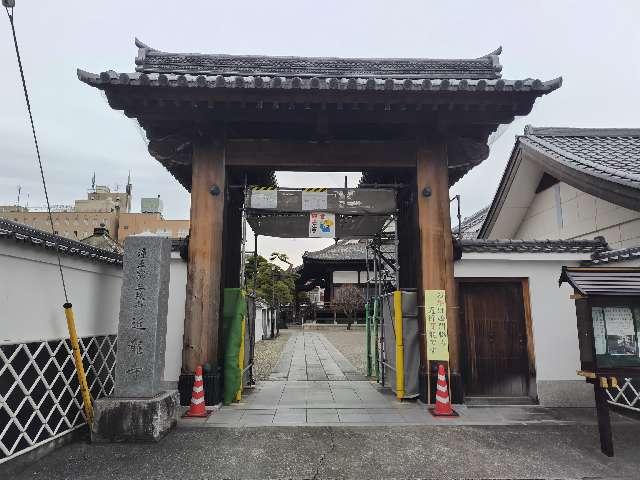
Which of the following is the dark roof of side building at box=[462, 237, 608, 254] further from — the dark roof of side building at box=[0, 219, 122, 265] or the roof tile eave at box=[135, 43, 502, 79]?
the dark roof of side building at box=[0, 219, 122, 265]

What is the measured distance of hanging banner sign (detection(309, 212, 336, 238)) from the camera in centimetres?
900

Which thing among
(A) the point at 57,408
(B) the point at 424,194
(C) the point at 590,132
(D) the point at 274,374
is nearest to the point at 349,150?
(B) the point at 424,194

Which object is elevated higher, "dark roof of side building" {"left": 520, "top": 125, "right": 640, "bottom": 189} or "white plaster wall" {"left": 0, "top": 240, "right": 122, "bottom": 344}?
"dark roof of side building" {"left": 520, "top": 125, "right": 640, "bottom": 189}

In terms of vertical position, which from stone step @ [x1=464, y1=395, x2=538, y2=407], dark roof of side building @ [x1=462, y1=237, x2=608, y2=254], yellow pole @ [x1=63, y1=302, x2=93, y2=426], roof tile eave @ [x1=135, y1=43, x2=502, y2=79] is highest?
roof tile eave @ [x1=135, y1=43, x2=502, y2=79]

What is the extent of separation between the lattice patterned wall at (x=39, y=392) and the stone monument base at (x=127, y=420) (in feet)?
1.42

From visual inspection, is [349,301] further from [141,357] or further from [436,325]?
[141,357]

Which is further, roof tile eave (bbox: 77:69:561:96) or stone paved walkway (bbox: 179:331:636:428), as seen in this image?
roof tile eave (bbox: 77:69:561:96)

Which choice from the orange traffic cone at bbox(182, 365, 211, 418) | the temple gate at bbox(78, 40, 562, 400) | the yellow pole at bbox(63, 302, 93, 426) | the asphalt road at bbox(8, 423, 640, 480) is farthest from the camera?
the temple gate at bbox(78, 40, 562, 400)

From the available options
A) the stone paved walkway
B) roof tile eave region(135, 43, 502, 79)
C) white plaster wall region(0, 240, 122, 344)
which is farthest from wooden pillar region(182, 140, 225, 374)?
roof tile eave region(135, 43, 502, 79)

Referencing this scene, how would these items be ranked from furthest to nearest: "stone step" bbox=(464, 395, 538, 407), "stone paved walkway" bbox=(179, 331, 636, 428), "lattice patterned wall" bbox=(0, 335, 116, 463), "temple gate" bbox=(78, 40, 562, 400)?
"stone step" bbox=(464, 395, 538, 407)
"temple gate" bbox=(78, 40, 562, 400)
"stone paved walkway" bbox=(179, 331, 636, 428)
"lattice patterned wall" bbox=(0, 335, 116, 463)

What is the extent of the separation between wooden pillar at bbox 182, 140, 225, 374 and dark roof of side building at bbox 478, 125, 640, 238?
774 centimetres

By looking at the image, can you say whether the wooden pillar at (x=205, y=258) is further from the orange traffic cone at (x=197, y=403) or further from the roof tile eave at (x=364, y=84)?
the roof tile eave at (x=364, y=84)

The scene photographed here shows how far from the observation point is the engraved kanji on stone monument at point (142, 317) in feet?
20.6

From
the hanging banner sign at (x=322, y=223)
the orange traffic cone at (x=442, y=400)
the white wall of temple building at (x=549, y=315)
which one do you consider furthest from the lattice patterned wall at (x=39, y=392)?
the white wall of temple building at (x=549, y=315)
